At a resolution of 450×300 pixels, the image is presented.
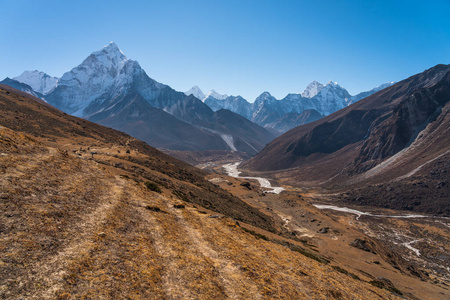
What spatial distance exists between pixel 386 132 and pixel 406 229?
12495 cm

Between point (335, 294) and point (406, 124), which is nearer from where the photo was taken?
point (335, 294)

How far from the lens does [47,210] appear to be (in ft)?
44.8

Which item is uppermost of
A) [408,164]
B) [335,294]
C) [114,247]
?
[114,247]

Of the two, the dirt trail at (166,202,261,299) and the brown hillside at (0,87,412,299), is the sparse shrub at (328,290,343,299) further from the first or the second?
the dirt trail at (166,202,261,299)

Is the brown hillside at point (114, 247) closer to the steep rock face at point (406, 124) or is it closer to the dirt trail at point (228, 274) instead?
the dirt trail at point (228, 274)

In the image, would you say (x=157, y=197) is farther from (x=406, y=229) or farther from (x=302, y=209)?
(x=406, y=229)

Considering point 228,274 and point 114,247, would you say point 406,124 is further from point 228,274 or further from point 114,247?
point 114,247

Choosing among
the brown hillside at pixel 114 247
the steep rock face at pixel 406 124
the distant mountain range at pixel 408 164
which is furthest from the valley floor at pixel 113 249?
the steep rock face at pixel 406 124

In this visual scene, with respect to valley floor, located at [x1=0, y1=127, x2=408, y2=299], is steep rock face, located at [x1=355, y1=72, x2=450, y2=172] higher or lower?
higher

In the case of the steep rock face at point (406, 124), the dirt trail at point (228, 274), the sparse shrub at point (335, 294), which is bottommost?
the sparse shrub at point (335, 294)

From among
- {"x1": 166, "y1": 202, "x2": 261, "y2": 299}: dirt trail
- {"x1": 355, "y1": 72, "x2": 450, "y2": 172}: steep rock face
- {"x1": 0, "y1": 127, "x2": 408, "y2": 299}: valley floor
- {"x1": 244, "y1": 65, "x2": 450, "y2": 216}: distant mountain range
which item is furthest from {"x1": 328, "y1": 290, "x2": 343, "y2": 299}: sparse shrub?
{"x1": 355, "y1": 72, "x2": 450, "y2": 172}: steep rock face

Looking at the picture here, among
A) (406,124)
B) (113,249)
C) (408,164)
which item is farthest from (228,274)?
(406,124)

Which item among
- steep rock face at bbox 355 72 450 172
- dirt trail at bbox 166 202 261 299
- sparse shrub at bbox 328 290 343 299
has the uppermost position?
steep rock face at bbox 355 72 450 172

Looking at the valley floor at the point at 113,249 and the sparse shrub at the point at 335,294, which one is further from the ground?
the valley floor at the point at 113,249
